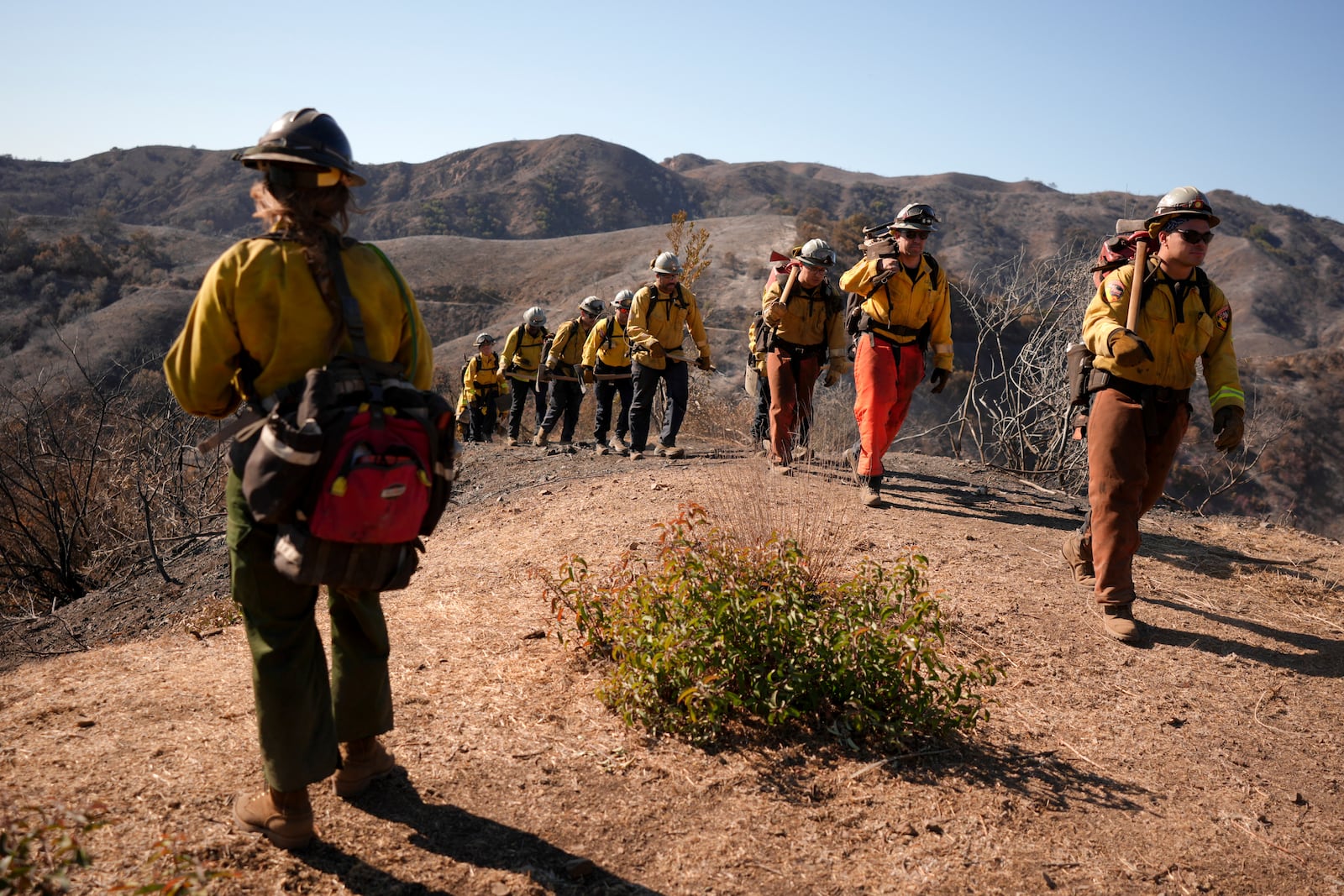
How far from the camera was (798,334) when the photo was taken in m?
7.43

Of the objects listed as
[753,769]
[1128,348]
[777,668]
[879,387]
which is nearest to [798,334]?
[879,387]

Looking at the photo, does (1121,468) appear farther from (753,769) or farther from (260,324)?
(260,324)

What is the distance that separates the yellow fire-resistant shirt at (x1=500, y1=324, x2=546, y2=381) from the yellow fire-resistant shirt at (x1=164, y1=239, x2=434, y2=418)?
419 inches

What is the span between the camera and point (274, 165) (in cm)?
238

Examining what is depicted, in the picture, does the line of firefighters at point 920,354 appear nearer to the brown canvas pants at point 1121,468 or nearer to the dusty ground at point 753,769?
the brown canvas pants at point 1121,468

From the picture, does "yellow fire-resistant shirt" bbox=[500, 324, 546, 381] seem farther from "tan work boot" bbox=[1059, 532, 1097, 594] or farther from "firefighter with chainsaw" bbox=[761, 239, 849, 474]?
"tan work boot" bbox=[1059, 532, 1097, 594]

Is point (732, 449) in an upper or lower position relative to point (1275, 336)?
lower

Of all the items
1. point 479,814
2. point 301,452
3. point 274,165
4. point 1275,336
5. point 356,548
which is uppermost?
point 1275,336

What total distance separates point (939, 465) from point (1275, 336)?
2228 inches

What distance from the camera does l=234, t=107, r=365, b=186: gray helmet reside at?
234cm

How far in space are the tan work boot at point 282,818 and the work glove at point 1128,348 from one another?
154 inches

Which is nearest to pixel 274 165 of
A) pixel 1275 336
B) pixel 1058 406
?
pixel 1058 406

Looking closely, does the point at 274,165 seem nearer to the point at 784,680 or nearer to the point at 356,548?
the point at 356,548

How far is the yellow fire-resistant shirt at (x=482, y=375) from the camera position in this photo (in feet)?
45.6
